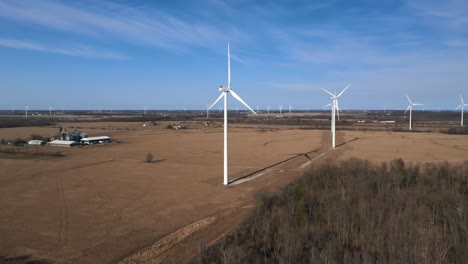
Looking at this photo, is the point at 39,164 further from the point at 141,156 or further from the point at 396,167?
the point at 396,167

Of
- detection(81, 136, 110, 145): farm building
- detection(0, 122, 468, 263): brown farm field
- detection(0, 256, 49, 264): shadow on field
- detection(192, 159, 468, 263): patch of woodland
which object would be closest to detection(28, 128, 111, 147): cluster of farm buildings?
detection(81, 136, 110, 145): farm building

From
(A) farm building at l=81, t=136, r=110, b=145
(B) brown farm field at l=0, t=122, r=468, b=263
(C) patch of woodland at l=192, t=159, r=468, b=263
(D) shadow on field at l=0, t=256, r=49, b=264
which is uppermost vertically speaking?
(A) farm building at l=81, t=136, r=110, b=145

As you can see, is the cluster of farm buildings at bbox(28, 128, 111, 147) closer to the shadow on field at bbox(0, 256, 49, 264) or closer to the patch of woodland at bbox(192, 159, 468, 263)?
the patch of woodland at bbox(192, 159, 468, 263)

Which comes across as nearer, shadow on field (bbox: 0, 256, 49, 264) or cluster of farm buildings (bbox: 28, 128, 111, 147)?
shadow on field (bbox: 0, 256, 49, 264)

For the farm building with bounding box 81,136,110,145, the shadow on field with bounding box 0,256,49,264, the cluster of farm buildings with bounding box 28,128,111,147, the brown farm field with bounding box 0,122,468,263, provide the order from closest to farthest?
the shadow on field with bounding box 0,256,49,264, the brown farm field with bounding box 0,122,468,263, the cluster of farm buildings with bounding box 28,128,111,147, the farm building with bounding box 81,136,110,145

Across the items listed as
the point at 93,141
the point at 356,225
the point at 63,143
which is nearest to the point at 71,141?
the point at 63,143

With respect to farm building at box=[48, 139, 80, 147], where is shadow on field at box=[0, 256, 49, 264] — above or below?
below

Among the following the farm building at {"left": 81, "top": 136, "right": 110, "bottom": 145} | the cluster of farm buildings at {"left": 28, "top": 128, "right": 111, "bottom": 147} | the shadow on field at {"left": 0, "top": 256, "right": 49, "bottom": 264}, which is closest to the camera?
the shadow on field at {"left": 0, "top": 256, "right": 49, "bottom": 264}

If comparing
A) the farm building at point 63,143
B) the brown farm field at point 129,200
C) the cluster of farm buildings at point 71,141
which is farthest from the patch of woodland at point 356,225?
the cluster of farm buildings at point 71,141
